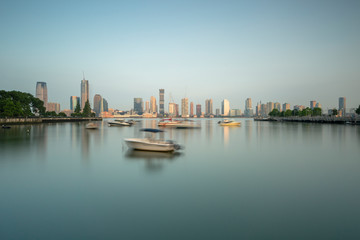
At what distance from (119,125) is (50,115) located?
82692mm

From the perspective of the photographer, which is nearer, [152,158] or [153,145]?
[152,158]

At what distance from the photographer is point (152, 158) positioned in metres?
26.4

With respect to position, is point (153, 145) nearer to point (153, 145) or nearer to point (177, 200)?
point (153, 145)

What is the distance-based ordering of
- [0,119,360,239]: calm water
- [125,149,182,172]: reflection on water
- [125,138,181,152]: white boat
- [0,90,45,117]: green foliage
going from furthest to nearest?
[0,90,45,117]: green foliage → [125,138,181,152]: white boat → [125,149,182,172]: reflection on water → [0,119,360,239]: calm water

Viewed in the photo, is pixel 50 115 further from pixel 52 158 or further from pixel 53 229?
pixel 53 229

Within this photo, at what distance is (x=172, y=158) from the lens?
2698cm

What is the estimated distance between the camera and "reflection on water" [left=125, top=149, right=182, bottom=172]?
22.3 meters

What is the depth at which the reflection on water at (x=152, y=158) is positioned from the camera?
880 inches

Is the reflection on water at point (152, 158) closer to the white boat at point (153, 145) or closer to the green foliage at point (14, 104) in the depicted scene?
the white boat at point (153, 145)

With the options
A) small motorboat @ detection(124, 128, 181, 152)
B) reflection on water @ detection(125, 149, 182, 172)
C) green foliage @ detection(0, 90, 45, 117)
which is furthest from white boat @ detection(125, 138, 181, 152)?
green foliage @ detection(0, 90, 45, 117)

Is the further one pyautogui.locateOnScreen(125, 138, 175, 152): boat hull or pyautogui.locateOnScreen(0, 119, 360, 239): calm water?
pyautogui.locateOnScreen(125, 138, 175, 152): boat hull

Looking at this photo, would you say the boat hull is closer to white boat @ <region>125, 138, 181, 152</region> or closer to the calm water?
white boat @ <region>125, 138, 181, 152</region>

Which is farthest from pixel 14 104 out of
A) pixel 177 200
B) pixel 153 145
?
pixel 177 200

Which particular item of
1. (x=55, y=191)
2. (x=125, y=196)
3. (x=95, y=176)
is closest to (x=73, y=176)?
(x=95, y=176)
